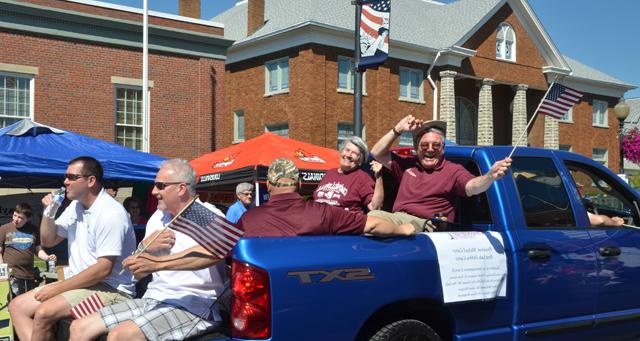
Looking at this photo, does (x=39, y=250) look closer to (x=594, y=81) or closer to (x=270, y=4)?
(x=270, y=4)

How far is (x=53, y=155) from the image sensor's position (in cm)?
905

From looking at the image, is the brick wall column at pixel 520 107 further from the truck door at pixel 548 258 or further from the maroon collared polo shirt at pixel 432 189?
the maroon collared polo shirt at pixel 432 189

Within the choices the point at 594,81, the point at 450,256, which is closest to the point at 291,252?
the point at 450,256

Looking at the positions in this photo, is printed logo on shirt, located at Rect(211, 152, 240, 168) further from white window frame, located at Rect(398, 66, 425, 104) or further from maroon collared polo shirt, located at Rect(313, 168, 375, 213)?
white window frame, located at Rect(398, 66, 425, 104)

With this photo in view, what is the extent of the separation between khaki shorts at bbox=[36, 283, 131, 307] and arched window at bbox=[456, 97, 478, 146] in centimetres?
2980

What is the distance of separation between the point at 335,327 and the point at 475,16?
98.5 feet

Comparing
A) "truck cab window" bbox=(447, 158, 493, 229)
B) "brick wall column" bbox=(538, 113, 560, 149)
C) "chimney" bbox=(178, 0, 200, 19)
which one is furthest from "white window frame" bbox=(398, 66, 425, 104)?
"truck cab window" bbox=(447, 158, 493, 229)

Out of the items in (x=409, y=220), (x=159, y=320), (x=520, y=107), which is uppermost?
(x=520, y=107)

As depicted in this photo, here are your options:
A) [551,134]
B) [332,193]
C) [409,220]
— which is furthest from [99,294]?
[551,134]

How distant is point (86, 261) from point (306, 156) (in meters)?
5.90

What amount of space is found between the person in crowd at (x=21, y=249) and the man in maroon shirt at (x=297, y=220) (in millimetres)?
5114

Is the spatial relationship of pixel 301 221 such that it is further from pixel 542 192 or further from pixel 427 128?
pixel 542 192

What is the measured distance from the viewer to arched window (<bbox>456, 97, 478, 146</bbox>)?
109 ft

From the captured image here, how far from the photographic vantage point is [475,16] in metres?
31.5
